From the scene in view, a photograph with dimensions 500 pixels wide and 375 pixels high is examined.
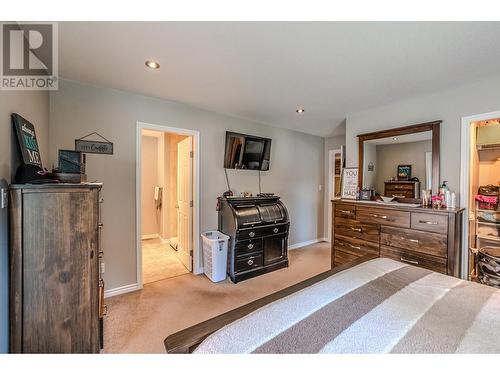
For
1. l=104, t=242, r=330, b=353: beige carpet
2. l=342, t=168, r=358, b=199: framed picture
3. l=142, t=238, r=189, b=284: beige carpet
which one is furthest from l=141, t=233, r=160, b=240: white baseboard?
l=342, t=168, r=358, b=199: framed picture

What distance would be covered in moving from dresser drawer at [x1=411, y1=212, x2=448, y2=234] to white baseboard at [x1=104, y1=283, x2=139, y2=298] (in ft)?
10.8

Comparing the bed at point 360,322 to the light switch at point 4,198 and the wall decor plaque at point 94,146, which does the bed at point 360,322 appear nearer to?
the light switch at point 4,198

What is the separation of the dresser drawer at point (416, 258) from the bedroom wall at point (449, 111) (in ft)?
2.74

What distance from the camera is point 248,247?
3100mm

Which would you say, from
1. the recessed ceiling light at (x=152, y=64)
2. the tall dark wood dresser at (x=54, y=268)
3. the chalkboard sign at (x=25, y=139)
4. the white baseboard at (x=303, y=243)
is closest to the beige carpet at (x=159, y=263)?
the tall dark wood dresser at (x=54, y=268)

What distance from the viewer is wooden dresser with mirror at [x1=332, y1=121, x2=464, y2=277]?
216 cm

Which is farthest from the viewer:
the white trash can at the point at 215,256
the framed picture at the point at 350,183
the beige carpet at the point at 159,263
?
the framed picture at the point at 350,183

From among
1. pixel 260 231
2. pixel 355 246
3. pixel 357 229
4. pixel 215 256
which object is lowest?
pixel 215 256

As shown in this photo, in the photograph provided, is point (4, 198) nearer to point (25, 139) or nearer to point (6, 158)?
point (6, 158)

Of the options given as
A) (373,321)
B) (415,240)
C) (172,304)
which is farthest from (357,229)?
(172,304)

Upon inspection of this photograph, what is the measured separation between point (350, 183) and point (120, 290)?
3420mm

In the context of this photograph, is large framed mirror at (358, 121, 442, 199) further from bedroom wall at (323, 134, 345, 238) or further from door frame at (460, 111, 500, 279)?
bedroom wall at (323, 134, 345, 238)

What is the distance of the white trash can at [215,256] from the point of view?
2955 mm

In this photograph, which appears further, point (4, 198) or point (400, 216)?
point (400, 216)
